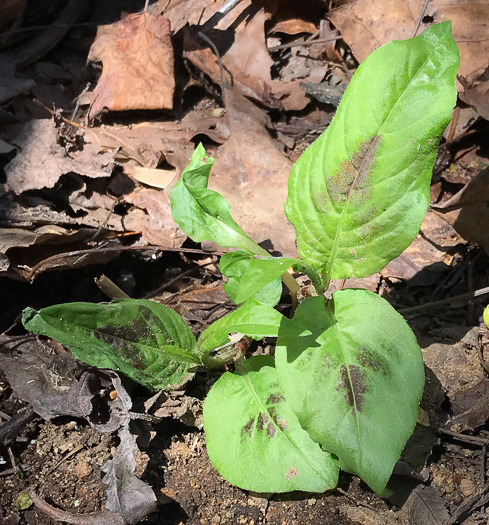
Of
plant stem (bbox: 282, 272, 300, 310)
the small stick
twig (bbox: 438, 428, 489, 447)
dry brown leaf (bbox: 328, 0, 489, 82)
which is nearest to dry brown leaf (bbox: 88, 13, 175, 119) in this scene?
dry brown leaf (bbox: 328, 0, 489, 82)

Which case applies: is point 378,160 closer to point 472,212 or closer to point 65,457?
point 472,212

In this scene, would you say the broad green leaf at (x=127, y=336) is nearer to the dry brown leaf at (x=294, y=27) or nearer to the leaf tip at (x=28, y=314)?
the leaf tip at (x=28, y=314)

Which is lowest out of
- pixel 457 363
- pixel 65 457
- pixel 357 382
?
pixel 65 457

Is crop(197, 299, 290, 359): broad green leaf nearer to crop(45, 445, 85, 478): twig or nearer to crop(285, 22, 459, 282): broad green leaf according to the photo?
crop(285, 22, 459, 282): broad green leaf

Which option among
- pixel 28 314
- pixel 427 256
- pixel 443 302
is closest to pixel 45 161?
pixel 28 314

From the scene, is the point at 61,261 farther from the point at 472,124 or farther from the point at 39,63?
the point at 472,124

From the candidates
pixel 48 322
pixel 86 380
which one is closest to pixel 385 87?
pixel 48 322
